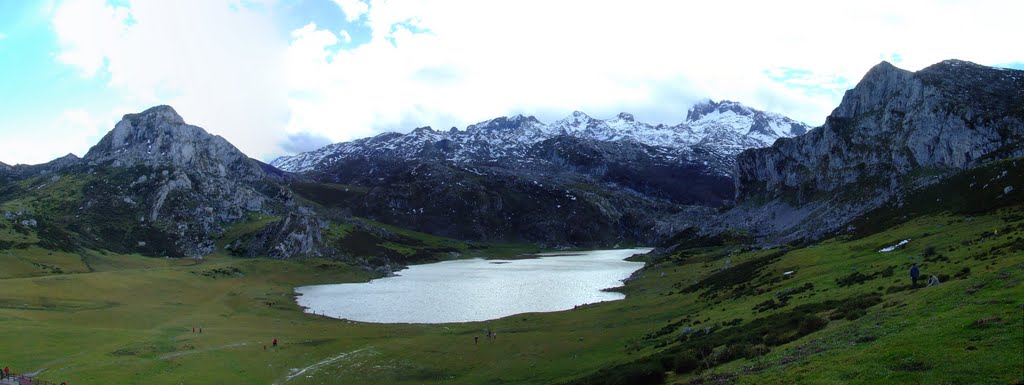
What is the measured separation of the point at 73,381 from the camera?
4806 centimetres

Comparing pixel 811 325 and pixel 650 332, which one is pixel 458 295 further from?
pixel 811 325

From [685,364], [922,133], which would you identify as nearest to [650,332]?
[685,364]

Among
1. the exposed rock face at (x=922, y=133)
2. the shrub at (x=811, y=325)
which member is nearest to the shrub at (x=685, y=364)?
the shrub at (x=811, y=325)

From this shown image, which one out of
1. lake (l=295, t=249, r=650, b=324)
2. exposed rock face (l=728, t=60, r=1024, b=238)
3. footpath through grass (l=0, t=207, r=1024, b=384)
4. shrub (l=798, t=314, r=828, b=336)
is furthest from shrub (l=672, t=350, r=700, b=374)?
exposed rock face (l=728, t=60, r=1024, b=238)

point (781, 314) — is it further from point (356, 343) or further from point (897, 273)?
point (356, 343)

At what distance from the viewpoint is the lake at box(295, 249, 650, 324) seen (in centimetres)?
9781

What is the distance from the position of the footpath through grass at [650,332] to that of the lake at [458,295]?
8.68m

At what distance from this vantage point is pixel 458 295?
12269cm

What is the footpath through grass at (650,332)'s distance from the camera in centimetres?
2353

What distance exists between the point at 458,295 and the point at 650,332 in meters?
72.9

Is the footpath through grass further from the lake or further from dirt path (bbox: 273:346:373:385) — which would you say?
the lake

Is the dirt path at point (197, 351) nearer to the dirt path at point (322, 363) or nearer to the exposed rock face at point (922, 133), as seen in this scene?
the dirt path at point (322, 363)

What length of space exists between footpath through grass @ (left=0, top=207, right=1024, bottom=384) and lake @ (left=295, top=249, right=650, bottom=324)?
342 inches

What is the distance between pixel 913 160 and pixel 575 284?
109934 millimetres
